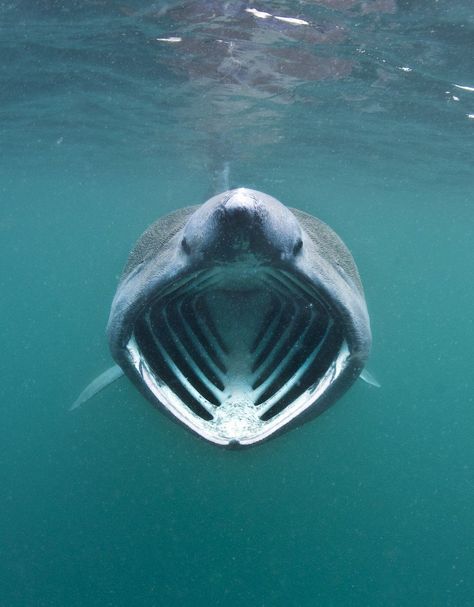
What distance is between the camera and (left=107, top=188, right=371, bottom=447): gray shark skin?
2180 mm

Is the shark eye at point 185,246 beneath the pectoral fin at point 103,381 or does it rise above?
above

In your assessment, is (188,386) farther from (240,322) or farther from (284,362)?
(240,322)

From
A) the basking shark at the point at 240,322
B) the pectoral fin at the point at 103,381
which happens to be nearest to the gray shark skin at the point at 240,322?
the basking shark at the point at 240,322

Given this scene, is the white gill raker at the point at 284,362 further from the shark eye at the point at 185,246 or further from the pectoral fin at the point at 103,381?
the pectoral fin at the point at 103,381

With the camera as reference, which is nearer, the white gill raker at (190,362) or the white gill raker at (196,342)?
the white gill raker at (190,362)

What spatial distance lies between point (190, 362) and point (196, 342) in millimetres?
277

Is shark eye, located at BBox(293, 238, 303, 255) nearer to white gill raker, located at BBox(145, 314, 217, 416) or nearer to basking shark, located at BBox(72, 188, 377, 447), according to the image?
basking shark, located at BBox(72, 188, 377, 447)

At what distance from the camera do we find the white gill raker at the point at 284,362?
9.59 feet

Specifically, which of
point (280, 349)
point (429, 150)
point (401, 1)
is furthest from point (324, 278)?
point (429, 150)

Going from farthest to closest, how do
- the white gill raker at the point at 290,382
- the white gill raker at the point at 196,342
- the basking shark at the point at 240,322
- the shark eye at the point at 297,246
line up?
1. the white gill raker at the point at 196,342
2. the white gill raker at the point at 290,382
3. the shark eye at the point at 297,246
4. the basking shark at the point at 240,322

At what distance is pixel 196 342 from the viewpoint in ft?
10.9

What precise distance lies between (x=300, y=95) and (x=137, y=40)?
4651 mm

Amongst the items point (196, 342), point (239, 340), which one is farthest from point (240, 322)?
point (196, 342)

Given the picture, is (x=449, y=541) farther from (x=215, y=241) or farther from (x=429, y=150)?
(x=215, y=241)
